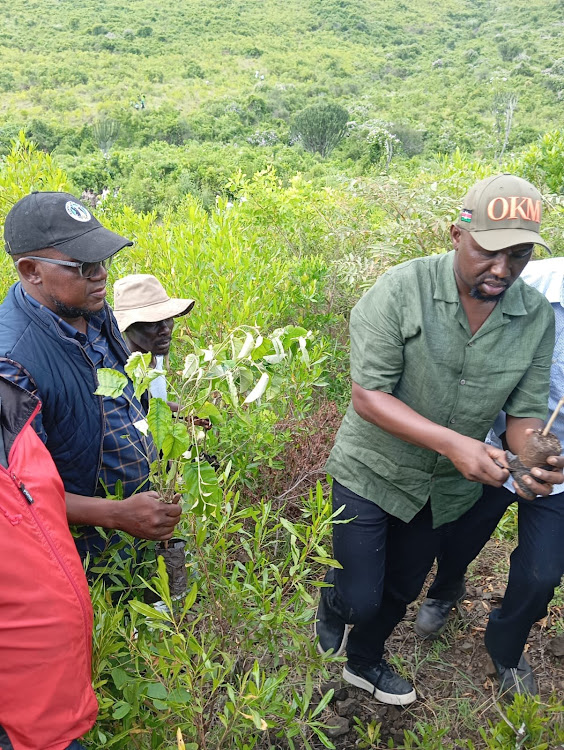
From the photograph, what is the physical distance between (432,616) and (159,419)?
1.89 m

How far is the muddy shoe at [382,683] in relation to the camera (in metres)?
2.45

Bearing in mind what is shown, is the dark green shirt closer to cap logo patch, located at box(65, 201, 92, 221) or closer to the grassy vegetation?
the grassy vegetation

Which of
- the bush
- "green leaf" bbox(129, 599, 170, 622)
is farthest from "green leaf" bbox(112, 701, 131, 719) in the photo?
the bush

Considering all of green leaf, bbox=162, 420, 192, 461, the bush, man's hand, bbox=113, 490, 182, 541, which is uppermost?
green leaf, bbox=162, 420, 192, 461

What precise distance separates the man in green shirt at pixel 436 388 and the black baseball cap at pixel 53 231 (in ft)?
2.75

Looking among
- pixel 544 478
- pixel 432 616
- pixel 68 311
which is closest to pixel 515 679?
pixel 432 616

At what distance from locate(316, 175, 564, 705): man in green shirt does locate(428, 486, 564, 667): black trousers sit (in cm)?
15

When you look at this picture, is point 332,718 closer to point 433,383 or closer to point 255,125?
point 433,383

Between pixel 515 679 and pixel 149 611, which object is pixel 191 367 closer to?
pixel 149 611

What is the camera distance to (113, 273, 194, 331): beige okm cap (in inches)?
103

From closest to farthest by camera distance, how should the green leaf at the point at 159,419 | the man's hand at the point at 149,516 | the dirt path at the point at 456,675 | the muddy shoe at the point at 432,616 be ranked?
1. the green leaf at the point at 159,419
2. the man's hand at the point at 149,516
3. the dirt path at the point at 456,675
4. the muddy shoe at the point at 432,616

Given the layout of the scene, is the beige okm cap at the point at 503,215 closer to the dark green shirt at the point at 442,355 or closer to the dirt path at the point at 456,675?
the dark green shirt at the point at 442,355

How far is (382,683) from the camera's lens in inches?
96.8

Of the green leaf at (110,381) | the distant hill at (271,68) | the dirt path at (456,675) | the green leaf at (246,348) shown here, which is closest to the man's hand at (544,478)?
the dirt path at (456,675)
